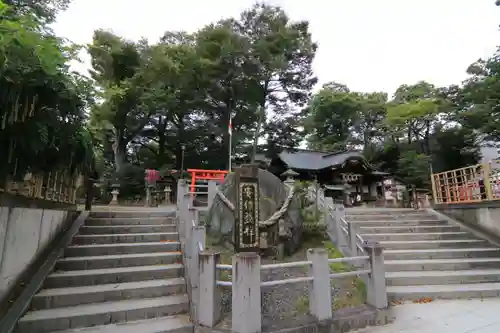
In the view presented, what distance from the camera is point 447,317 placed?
15.4 ft

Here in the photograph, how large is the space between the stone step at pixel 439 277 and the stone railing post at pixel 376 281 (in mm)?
1410

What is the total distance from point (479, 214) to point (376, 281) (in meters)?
5.90

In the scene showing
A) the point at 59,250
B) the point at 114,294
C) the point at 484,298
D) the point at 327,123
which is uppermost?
the point at 327,123

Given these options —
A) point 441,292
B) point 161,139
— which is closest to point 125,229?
point 441,292

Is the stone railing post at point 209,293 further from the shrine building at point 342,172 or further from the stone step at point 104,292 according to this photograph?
the shrine building at point 342,172

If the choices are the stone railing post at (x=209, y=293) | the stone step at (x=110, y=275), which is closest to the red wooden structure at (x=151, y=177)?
the stone step at (x=110, y=275)

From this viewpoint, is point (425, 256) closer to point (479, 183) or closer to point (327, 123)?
point (479, 183)

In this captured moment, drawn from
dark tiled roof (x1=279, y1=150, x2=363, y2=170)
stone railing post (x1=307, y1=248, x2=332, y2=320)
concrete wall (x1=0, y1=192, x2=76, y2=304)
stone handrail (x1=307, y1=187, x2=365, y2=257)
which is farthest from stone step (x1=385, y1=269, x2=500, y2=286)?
dark tiled roof (x1=279, y1=150, x2=363, y2=170)

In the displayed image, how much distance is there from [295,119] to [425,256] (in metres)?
13.3

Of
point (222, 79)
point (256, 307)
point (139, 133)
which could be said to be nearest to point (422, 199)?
point (222, 79)

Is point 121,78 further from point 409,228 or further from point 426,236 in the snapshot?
point 426,236

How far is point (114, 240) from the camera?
6.22m

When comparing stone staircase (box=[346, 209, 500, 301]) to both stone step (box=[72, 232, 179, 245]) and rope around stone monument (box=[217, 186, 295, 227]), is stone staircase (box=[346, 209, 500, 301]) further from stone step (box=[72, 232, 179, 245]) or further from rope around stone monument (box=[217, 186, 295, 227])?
stone step (box=[72, 232, 179, 245])

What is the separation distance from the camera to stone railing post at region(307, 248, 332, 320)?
13.9 feet
